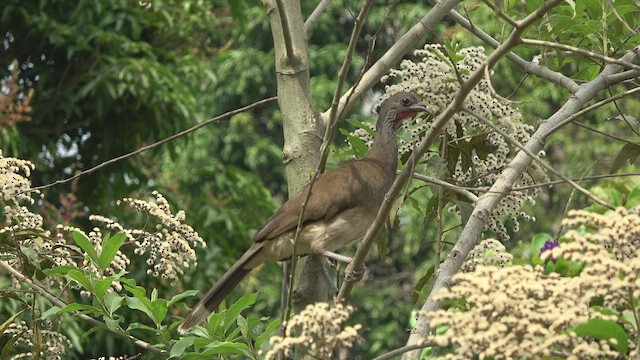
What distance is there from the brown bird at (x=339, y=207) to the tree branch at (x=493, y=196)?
0.61 meters

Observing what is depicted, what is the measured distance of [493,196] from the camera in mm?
2463

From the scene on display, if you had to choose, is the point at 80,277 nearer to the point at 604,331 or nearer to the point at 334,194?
the point at 334,194

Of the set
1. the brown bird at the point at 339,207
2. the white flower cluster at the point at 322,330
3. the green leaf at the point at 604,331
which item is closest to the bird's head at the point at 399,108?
the brown bird at the point at 339,207

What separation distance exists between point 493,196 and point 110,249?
849 mm

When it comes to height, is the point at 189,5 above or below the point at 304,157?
above

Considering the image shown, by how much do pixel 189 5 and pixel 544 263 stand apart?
645 centimetres

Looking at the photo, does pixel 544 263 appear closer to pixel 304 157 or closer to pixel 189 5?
pixel 304 157

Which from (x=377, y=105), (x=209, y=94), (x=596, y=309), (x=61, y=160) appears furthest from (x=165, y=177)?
(x=596, y=309)

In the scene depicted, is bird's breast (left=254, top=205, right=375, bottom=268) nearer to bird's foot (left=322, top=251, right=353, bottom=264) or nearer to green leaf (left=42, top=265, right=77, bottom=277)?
bird's foot (left=322, top=251, right=353, bottom=264)

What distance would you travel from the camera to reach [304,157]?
2.64 meters

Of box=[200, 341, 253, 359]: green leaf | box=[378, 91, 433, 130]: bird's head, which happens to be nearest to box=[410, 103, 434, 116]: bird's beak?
→ box=[378, 91, 433, 130]: bird's head

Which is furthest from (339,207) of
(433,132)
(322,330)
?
(322,330)

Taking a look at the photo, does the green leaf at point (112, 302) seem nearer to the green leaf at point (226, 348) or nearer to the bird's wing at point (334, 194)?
the green leaf at point (226, 348)

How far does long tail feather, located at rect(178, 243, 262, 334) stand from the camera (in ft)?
9.12
